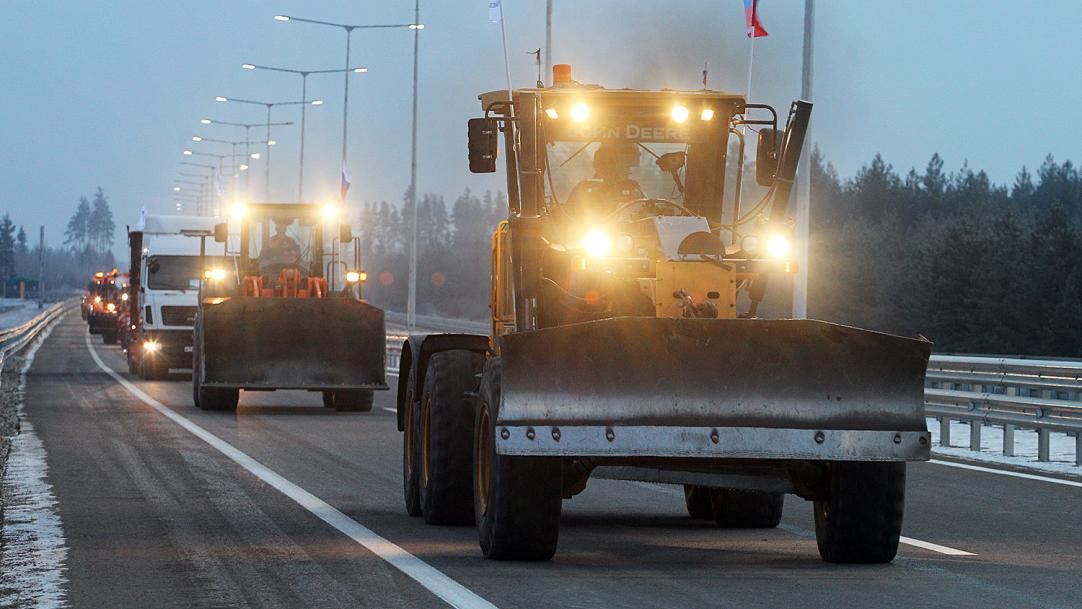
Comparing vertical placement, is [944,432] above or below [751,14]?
below

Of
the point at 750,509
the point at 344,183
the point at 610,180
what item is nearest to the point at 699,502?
the point at 750,509

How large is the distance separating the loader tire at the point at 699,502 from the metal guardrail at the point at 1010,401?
5.91 m

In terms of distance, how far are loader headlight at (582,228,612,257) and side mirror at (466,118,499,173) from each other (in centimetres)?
74

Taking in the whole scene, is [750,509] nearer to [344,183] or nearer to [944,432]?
[944,432]

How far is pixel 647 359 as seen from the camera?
9.77 meters

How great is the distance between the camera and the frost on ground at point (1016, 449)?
18016 mm

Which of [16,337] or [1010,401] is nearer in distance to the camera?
[1010,401]

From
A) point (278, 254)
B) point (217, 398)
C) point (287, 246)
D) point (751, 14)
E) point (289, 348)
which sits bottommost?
point (217, 398)

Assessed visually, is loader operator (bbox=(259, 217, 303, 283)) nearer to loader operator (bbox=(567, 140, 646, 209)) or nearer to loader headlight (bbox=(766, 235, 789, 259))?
loader operator (bbox=(567, 140, 646, 209))

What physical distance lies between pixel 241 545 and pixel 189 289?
→ 27455mm

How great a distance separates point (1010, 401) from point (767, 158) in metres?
8.14

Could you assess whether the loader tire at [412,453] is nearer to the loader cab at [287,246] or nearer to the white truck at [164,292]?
the loader cab at [287,246]

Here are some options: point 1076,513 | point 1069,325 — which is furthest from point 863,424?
point 1069,325

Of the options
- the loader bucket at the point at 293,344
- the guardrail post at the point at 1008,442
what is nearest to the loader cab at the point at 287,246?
the loader bucket at the point at 293,344
